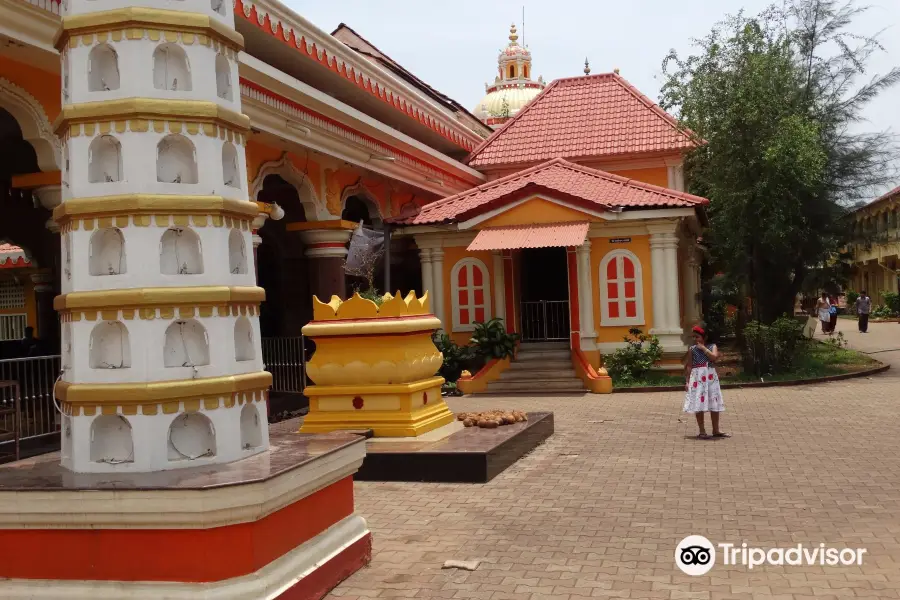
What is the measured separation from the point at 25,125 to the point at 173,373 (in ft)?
19.0

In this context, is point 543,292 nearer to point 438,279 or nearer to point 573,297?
point 573,297

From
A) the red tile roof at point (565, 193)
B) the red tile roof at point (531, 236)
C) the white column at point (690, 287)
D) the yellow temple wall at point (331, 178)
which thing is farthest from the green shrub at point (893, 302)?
the yellow temple wall at point (331, 178)

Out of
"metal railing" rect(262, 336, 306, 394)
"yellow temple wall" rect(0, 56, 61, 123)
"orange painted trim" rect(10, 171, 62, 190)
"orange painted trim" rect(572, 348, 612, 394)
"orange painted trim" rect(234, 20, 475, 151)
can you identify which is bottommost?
"orange painted trim" rect(572, 348, 612, 394)

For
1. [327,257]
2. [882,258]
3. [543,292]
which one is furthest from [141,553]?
[882,258]

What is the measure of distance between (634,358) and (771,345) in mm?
2592

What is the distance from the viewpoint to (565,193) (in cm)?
1586

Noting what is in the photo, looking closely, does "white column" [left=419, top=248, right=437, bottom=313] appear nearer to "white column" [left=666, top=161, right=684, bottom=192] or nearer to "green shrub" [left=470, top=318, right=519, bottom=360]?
"green shrub" [left=470, top=318, right=519, bottom=360]

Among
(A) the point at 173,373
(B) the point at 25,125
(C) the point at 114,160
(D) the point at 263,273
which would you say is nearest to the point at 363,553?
(A) the point at 173,373

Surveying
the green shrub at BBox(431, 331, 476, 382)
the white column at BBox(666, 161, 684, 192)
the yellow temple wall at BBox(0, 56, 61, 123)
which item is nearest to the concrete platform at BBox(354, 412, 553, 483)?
the yellow temple wall at BBox(0, 56, 61, 123)

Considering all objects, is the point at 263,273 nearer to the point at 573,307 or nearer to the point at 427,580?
the point at 573,307

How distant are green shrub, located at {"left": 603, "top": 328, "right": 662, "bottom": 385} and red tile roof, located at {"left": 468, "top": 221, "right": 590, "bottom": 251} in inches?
87.4

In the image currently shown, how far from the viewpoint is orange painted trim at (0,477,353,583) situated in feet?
13.6

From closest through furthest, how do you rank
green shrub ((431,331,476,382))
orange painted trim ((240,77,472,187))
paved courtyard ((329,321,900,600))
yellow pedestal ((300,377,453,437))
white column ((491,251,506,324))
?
paved courtyard ((329,321,900,600)), yellow pedestal ((300,377,453,437)), orange painted trim ((240,77,472,187)), green shrub ((431,331,476,382)), white column ((491,251,506,324))

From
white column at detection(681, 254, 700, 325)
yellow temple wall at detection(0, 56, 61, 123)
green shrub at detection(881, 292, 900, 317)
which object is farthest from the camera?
Result: green shrub at detection(881, 292, 900, 317)
